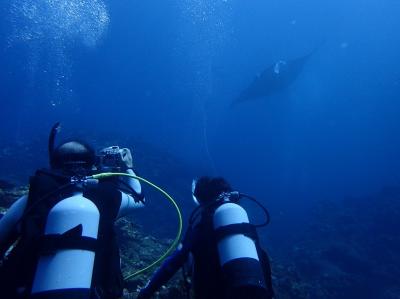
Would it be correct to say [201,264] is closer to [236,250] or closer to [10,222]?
[236,250]

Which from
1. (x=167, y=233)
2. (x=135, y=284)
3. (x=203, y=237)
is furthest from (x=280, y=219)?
(x=203, y=237)

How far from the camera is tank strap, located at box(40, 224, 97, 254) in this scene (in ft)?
7.27

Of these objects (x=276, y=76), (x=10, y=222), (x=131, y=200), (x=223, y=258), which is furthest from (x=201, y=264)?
(x=276, y=76)

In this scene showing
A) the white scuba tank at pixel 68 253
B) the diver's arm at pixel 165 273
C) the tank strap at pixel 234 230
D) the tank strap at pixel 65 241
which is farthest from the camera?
the diver's arm at pixel 165 273

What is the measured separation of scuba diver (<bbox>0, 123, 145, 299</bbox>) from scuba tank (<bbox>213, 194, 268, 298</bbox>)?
33.4 inches

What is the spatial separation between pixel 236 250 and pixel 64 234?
1359 millimetres

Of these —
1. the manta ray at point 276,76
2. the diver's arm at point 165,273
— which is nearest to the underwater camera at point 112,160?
the diver's arm at point 165,273

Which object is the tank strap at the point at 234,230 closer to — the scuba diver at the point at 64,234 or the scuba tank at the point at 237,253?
the scuba tank at the point at 237,253

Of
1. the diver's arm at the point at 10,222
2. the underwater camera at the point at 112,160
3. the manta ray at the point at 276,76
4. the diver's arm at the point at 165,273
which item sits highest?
the manta ray at the point at 276,76

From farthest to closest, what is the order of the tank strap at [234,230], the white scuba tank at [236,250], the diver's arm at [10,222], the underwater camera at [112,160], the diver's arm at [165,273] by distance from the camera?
the underwater camera at [112,160] < the diver's arm at [165,273] < the tank strap at [234,230] < the white scuba tank at [236,250] < the diver's arm at [10,222]

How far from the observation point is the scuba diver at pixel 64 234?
2166 mm

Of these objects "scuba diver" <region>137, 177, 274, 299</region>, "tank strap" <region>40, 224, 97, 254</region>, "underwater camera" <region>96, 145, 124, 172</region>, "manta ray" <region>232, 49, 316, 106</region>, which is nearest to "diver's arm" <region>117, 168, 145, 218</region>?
"underwater camera" <region>96, 145, 124, 172</region>

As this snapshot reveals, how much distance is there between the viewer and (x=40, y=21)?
2539 inches

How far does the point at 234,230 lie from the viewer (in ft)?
9.66
